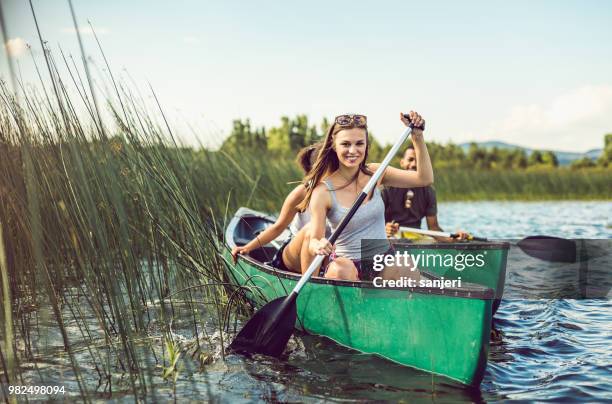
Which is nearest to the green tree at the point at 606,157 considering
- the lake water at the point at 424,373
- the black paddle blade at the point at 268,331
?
the lake water at the point at 424,373

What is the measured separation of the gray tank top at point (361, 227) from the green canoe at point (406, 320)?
1.19ft

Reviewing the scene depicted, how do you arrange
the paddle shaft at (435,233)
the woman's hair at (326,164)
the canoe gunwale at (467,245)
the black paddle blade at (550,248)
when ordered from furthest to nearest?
the black paddle blade at (550,248)
the paddle shaft at (435,233)
the canoe gunwale at (467,245)
the woman's hair at (326,164)

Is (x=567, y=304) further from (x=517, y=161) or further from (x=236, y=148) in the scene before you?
(x=517, y=161)

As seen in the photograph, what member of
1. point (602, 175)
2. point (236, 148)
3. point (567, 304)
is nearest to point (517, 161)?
point (602, 175)

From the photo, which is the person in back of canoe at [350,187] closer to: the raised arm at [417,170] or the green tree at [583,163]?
the raised arm at [417,170]

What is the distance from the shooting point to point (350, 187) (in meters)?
4.66

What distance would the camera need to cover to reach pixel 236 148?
1173 centimetres

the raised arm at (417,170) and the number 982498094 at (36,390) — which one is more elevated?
the raised arm at (417,170)

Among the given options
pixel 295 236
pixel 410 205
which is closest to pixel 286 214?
pixel 295 236

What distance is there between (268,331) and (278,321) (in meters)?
0.10

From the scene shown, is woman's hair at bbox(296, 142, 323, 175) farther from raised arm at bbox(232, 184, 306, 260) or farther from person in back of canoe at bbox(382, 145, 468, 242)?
person in back of canoe at bbox(382, 145, 468, 242)

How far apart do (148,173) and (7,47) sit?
2106 millimetres

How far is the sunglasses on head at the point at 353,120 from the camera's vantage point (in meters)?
4.44

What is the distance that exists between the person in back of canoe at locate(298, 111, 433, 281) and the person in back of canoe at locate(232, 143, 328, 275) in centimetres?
26
